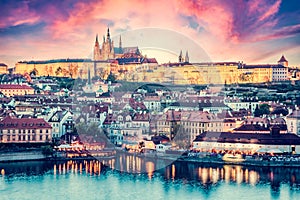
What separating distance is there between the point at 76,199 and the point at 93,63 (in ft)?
44.5

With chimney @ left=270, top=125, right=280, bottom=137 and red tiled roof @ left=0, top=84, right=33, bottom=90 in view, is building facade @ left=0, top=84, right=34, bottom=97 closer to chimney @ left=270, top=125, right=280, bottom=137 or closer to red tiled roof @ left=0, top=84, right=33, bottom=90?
red tiled roof @ left=0, top=84, right=33, bottom=90

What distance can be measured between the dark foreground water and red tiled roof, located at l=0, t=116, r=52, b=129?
1.30 metres

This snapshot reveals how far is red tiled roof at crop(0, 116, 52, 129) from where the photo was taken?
9.91 metres

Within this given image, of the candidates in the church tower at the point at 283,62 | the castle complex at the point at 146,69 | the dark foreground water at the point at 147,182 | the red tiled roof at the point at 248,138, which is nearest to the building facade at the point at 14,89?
Result: the castle complex at the point at 146,69

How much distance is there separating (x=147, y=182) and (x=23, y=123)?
3.08m

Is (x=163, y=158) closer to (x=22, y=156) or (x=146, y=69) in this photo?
(x=22, y=156)

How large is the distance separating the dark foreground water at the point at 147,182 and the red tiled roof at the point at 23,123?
4.27 ft

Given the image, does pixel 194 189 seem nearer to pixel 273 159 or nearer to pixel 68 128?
pixel 273 159

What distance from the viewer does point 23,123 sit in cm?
995

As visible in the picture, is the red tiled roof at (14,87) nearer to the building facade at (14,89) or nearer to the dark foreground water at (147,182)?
the building facade at (14,89)

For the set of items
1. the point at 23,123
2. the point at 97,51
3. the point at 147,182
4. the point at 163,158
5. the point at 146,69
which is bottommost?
the point at 147,182

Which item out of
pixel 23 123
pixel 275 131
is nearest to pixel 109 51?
pixel 23 123

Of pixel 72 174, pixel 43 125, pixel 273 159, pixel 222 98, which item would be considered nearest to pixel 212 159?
pixel 273 159

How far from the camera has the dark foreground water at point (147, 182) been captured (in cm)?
671
